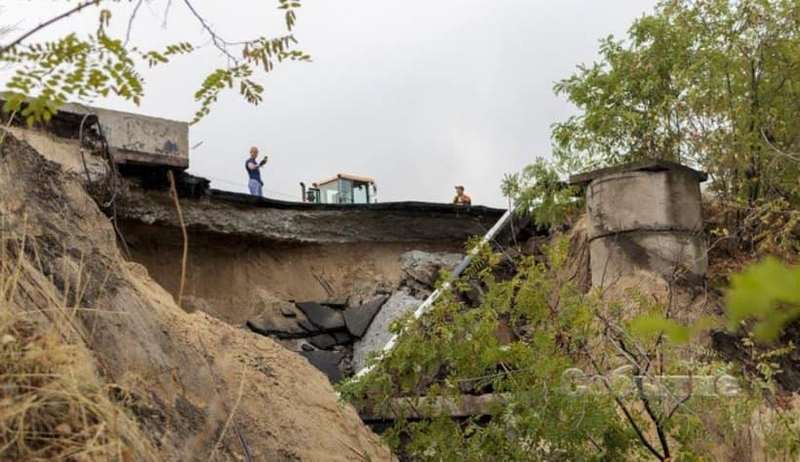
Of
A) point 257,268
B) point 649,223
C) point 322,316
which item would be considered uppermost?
point 649,223

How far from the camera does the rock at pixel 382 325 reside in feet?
34.9

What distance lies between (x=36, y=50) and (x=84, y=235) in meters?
2.12

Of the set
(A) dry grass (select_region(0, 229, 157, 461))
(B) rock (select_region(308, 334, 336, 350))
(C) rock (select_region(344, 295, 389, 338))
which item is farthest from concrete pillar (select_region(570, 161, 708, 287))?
(A) dry grass (select_region(0, 229, 157, 461))

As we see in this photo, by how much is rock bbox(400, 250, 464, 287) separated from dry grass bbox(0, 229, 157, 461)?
9990mm

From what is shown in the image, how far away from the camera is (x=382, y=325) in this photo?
11.1 metres

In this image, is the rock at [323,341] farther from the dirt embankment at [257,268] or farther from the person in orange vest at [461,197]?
the person in orange vest at [461,197]

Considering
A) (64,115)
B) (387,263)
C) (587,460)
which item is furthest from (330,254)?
(587,460)

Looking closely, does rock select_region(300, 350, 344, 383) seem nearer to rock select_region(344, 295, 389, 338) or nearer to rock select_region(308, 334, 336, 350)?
rock select_region(308, 334, 336, 350)

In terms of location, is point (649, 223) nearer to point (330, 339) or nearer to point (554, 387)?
point (330, 339)

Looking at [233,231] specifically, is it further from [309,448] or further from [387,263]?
[309,448]

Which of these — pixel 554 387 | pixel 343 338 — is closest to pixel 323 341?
pixel 343 338

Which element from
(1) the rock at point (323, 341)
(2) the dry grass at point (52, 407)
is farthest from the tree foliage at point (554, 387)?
(1) the rock at point (323, 341)

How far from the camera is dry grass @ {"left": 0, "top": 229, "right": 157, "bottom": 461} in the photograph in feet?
7.01

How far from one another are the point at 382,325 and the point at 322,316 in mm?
894
